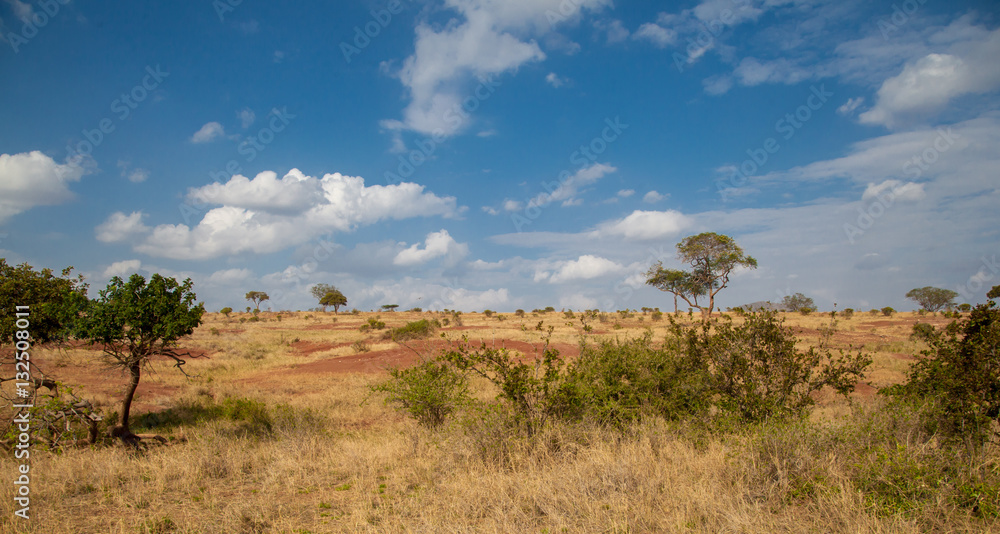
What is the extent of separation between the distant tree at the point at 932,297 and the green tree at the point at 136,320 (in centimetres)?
9326

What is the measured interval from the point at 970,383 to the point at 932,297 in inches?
3474

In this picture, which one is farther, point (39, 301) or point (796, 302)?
point (796, 302)

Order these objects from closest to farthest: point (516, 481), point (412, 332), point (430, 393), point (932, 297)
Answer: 1. point (516, 481)
2. point (430, 393)
3. point (412, 332)
4. point (932, 297)

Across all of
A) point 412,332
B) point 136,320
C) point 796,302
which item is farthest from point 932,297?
point 136,320

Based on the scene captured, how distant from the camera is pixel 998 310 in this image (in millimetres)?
7301

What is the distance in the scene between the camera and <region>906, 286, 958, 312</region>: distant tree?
6950cm

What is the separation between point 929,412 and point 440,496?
781 centimetres

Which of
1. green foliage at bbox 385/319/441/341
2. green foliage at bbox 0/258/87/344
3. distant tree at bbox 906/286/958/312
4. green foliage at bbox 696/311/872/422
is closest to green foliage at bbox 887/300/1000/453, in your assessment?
green foliage at bbox 696/311/872/422

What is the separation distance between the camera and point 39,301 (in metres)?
10.9

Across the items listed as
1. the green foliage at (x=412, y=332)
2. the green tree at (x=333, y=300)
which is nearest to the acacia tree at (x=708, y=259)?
the green foliage at (x=412, y=332)

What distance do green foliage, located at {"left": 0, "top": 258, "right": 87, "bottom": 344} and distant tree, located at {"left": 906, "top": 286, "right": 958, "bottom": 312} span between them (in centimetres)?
9526

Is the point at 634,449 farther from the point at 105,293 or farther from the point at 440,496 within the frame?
the point at 105,293

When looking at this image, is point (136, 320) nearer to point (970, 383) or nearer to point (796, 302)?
point (970, 383)

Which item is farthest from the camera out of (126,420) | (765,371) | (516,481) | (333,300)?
(333,300)
